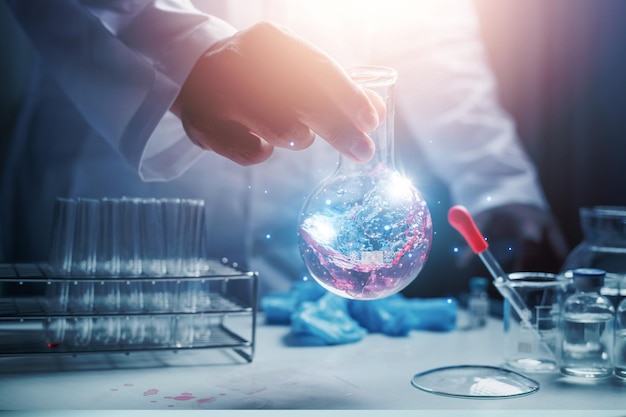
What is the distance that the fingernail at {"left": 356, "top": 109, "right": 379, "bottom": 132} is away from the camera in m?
1.21

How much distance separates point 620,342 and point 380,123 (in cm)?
68

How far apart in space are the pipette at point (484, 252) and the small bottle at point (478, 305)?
323 mm

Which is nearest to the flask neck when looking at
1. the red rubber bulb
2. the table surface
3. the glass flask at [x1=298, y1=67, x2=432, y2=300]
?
the glass flask at [x1=298, y1=67, x2=432, y2=300]

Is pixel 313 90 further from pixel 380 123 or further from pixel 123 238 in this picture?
pixel 123 238

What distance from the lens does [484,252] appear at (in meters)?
1.60

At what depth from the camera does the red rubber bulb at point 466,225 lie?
154cm

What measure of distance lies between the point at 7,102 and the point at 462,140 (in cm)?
148

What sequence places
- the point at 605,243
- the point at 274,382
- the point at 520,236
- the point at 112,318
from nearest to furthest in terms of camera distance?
the point at 274,382 < the point at 112,318 < the point at 605,243 < the point at 520,236

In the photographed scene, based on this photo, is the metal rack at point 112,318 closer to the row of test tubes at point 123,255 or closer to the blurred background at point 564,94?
the row of test tubes at point 123,255

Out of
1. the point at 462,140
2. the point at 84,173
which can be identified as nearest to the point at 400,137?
the point at 462,140

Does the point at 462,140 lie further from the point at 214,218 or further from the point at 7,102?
the point at 7,102

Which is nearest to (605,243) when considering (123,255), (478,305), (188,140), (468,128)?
(478,305)

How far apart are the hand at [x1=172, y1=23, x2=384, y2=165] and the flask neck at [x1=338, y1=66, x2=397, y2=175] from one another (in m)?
0.03

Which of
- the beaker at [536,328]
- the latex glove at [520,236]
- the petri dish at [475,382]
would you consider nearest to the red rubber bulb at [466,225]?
the beaker at [536,328]
